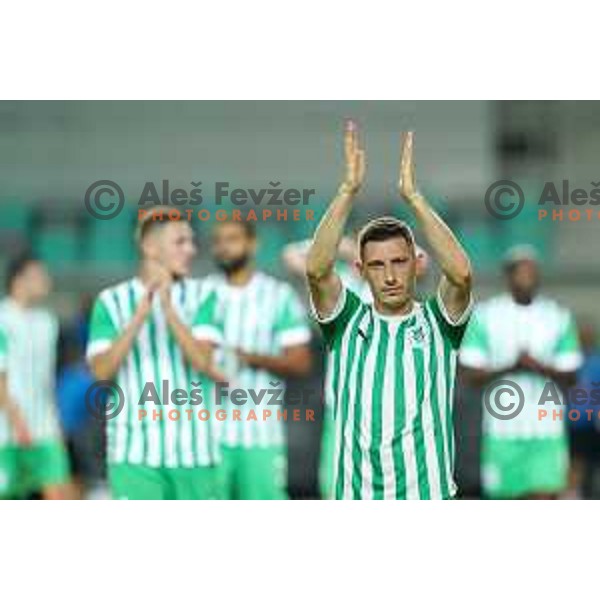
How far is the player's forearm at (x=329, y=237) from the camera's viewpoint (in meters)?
7.42

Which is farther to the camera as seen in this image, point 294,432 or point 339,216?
point 294,432

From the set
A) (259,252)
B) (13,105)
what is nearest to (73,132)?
(13,105)

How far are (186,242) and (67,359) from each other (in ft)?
2.04

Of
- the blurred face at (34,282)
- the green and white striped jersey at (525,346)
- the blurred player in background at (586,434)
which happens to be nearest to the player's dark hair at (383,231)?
the green and white striped jersey at (525,346)

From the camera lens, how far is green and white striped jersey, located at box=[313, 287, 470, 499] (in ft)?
25.3

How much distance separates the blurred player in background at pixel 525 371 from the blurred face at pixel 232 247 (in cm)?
87

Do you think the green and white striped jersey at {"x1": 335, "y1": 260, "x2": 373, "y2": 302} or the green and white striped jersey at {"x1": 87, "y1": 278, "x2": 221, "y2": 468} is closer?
the green and white striped jersey at {"x1": 335, "y1": 260, "x2": 373, "y2": 302}

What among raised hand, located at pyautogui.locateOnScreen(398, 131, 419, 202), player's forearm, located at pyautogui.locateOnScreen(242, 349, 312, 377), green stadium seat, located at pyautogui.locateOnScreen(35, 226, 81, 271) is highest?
raised hand, located at pyautogui.locateOnScreen(398, 131, 419, 202)

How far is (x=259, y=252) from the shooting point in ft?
26.2

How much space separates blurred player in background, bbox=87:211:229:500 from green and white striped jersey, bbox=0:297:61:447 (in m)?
0.19

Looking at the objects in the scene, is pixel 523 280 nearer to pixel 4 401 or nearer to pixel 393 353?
pixel 393 353

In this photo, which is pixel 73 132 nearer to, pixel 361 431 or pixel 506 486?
pixel 361 431

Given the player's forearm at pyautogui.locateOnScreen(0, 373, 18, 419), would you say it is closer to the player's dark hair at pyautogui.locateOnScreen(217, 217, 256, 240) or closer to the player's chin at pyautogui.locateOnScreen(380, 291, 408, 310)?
the player's dark hair at pyautogui.locateOnScreen(217, 217, 256, 240)

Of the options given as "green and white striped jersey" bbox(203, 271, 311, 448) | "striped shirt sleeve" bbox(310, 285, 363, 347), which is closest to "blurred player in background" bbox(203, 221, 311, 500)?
"green and white striped jersey" bbox(203, 271, 311, 448)
